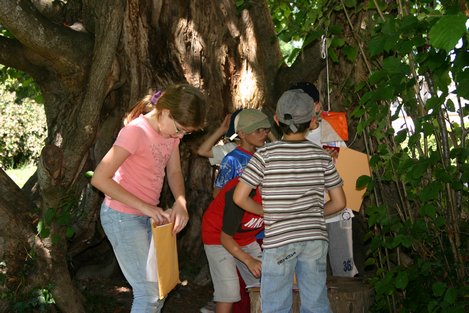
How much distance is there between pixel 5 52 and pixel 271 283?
142 inches

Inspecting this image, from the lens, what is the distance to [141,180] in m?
4.36

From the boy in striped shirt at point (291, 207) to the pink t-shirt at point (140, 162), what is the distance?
0.53 m

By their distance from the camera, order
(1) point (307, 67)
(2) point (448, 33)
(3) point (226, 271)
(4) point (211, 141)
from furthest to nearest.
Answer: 1. (1) point (307, 67)
2. (4) point (211, 141)
3. (3) point (226, 271)
4. (2) point (448, 33)

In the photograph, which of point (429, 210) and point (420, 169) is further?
point (429, 210)

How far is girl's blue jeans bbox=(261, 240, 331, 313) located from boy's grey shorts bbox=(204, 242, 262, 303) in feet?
2.74

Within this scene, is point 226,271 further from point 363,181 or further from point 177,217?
point 363,181

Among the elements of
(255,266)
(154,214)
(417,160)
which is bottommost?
(255,266)

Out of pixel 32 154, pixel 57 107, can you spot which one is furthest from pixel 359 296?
pixel 32 154

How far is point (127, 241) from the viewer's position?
425 centimetres

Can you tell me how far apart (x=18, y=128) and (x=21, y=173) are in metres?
1.27

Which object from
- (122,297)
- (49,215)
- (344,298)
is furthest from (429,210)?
(122,297)

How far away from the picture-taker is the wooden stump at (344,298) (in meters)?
4.96

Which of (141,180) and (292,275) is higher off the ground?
(141,180)

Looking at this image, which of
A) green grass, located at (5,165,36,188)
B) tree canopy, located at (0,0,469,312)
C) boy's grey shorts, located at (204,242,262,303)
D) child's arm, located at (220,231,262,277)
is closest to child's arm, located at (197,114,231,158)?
tree canopy, located at (0,0,469,312)
